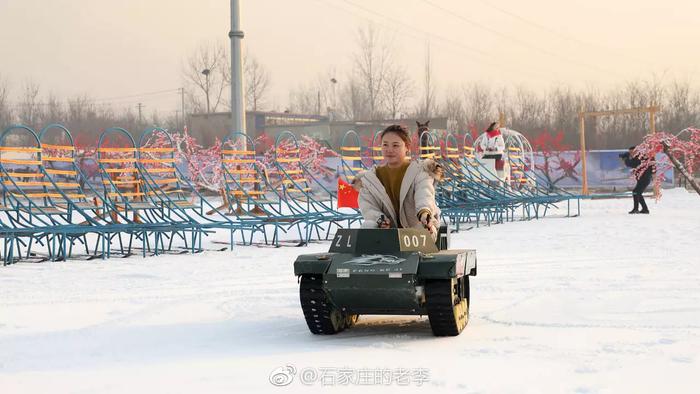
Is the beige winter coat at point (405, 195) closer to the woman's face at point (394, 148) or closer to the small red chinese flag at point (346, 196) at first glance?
the woman's face at point (394, 148)

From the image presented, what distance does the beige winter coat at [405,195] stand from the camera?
6660 mm

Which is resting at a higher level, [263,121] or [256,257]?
[263,121]

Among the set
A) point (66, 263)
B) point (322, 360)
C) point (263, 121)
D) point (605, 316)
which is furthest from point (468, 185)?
point (263, 121)

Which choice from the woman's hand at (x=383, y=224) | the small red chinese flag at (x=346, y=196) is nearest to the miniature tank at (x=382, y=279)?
the woman's hand at (x=383, y=224)

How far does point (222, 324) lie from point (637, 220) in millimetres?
13628

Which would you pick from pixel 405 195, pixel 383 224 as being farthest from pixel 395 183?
pixel 383 224

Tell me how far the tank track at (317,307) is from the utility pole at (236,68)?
14.7m

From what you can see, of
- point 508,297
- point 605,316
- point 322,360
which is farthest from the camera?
point 508,297

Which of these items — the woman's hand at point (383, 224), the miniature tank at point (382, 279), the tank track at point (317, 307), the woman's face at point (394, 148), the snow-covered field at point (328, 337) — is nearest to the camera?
the snow-covered field at point (328, 337)

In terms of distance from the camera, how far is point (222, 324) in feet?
22.8

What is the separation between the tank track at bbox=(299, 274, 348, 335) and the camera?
6.13 meters

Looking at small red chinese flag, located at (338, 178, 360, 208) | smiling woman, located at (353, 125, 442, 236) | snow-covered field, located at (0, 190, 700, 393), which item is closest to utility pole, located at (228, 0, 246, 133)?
small red chinese flag, located at (338, 178, 360, 208)

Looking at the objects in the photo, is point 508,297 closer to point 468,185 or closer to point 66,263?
point 66,263

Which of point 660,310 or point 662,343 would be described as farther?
point 660,310
